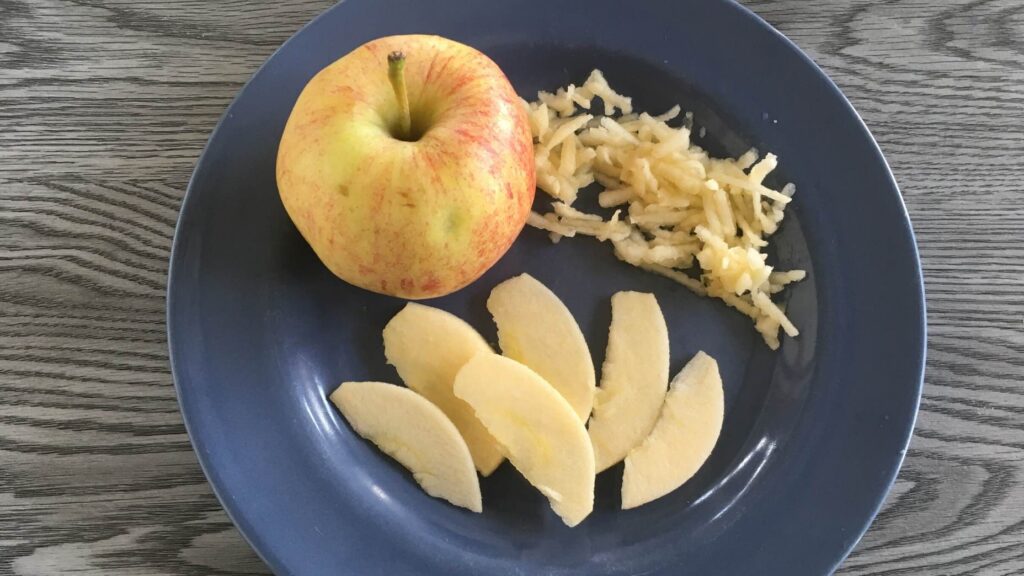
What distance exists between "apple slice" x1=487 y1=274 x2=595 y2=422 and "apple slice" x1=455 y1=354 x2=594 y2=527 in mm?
43

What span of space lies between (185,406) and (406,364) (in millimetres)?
251

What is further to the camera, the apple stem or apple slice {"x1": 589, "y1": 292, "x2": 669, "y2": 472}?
apple slice {"x1": 589, "y1": 292, "x2": 669, "y2": 472}

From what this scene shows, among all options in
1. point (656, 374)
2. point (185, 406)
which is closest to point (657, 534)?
point (656, 374)

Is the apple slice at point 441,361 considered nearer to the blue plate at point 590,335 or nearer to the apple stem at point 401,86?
the blue plate at point 590,335

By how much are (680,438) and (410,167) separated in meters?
0.46

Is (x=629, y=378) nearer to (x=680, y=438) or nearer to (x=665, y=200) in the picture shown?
(x=680, y=438)

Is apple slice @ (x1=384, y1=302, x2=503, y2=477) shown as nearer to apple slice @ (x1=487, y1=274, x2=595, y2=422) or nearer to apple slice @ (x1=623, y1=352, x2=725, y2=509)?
apple slice @ (x1=487, y1=274, x2=595, y2=422)

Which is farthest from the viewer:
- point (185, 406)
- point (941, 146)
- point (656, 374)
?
point (941, 146)

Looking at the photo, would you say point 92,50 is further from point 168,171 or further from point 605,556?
point 605,556

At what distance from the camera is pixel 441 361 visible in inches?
37.9

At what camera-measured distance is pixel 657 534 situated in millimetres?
960

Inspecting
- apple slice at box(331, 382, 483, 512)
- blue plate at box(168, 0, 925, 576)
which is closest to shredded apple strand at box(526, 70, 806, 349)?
blue plate at box(168, 0, 925, 576)

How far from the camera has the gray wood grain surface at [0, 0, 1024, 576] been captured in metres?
0.96

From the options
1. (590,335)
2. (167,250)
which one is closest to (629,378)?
(590,335)
